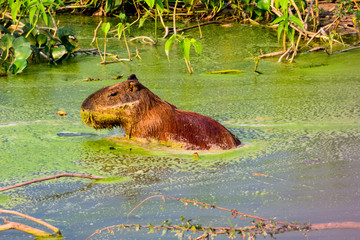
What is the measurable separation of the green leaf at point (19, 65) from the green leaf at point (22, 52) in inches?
1.8

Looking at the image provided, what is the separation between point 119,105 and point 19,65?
221 centimetres

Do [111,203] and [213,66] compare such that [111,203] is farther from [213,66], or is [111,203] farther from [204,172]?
[213,66]

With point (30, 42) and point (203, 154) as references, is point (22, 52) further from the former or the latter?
point (203, 154)

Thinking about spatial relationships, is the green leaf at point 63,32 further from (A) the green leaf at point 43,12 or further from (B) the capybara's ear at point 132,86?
(B) the capybara's ear at point 132,86

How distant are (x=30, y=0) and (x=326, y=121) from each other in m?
2.99

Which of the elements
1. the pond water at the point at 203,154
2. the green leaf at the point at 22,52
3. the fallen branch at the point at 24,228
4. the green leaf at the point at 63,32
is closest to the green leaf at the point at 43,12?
the green leaf at the point at 22,52

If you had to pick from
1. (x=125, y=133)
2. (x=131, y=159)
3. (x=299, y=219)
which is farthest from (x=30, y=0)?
(x=299, y=219)

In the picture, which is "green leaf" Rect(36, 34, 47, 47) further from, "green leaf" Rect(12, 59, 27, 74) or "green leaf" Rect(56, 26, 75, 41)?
"green leaf" Rect(12, 59, 27, 74)

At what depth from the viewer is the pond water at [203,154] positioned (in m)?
2.58

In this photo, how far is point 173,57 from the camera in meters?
6.11

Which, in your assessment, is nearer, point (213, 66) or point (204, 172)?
point (204, 172)

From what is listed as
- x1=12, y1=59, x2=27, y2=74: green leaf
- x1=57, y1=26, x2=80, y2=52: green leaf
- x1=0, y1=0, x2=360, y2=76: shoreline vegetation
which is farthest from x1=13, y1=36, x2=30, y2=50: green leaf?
x1=57, y1=26, x2=80, y2=52: green leaf

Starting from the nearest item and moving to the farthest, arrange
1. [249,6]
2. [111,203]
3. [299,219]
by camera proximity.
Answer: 1. [299,219]
2. [111,203]
3. [249,6]

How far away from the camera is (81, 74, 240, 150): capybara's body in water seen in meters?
3.55
